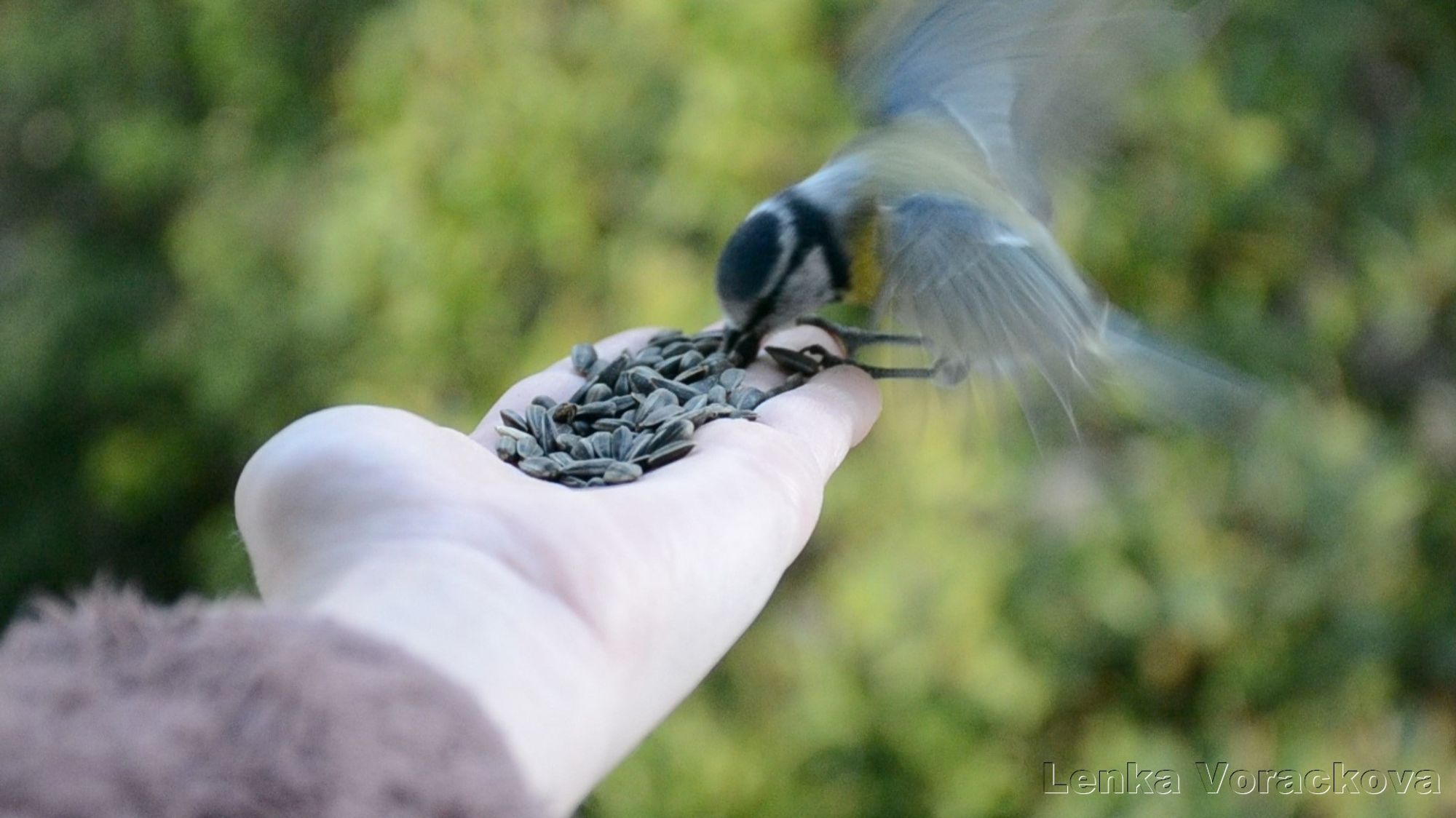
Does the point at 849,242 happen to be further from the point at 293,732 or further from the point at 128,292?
the point at 128,292

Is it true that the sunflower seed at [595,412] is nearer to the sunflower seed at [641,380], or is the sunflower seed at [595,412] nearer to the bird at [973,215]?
the sunflower seed at [641,380]

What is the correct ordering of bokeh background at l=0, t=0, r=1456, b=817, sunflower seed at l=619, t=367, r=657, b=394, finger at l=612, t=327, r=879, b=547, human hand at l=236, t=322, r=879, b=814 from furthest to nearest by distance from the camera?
bokeh background at l=0, t=0, r=1456, b=817, sunflower seed at l=619, t=367, r=657, b=394, finger at l=612, t=327, r=879, b=547, human hand at l=236, t=322, r=879, b=814

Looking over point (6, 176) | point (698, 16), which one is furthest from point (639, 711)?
point (6, 176)

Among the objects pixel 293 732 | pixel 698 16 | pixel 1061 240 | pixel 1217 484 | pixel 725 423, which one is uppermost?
pixel 698 16

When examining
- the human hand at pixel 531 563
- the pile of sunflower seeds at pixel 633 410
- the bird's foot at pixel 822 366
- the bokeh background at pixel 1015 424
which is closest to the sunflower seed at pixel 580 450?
the pile of sunflower seeds at pixel 633 410

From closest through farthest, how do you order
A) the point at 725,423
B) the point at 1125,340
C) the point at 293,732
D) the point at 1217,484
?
the point at 293,732
the point at 725,423
the point at 1125,340
the point at 1217,484

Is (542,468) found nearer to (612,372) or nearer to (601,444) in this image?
(601,444)

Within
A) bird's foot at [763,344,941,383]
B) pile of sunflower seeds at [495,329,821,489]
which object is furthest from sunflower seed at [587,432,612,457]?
bird's foot at [763,344,941,383]

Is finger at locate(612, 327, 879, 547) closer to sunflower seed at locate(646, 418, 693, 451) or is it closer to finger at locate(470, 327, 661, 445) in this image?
sunflower seed at locate(646, 418, 693, 451)

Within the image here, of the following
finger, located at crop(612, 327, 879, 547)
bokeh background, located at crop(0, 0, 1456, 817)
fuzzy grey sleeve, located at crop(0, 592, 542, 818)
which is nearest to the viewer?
fuzzy grey sleeve, located at crop(0, 592, 542, 818)
